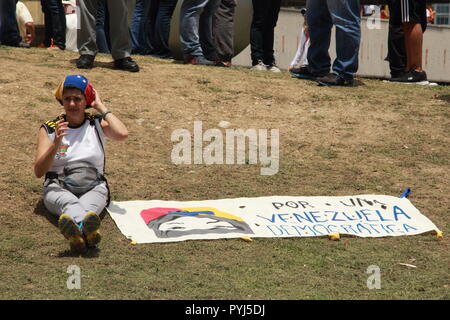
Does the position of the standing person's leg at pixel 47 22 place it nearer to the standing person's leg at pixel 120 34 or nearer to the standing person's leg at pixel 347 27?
the standing person's leg at pixel 120 34

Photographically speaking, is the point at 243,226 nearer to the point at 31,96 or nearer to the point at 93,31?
the point at 31,96

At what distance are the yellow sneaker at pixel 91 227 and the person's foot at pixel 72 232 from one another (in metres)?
0.05

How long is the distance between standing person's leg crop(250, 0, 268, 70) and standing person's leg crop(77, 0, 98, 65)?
224 cm

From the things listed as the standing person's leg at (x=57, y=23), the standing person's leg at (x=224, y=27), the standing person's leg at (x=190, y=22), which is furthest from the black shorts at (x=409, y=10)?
the standing person's leg at (x=57, y=23)

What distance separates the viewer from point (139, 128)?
8562 mm

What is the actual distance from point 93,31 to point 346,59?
2.93 m

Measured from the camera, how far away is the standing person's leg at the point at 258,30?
36.4 feet

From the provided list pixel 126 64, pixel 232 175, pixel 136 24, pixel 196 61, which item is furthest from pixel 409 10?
pixel 136 24

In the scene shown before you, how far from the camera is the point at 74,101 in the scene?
6.50 metres

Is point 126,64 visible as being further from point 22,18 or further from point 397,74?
point 22,18

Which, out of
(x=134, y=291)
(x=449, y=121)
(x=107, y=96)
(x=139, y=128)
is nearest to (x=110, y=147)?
(x=139, y=128)

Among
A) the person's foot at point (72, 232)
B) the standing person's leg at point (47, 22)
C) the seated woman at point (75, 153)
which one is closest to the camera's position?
the person's foot at point (72, 232)

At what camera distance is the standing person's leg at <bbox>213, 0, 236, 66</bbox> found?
1141cm

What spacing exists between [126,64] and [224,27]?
6.31 feet
